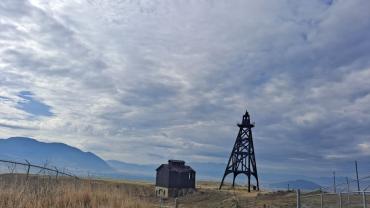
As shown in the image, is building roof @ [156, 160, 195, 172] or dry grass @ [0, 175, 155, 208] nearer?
dry grass @ [0, 175, 155, 208]

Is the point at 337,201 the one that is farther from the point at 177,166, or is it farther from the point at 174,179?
the point at 177,166

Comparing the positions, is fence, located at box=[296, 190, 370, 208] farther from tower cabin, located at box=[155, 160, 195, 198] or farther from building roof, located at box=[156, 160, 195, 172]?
building roof, located at box=[156, 160, 195, 172]

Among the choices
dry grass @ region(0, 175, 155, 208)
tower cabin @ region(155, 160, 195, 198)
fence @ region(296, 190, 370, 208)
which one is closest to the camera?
dry grass @ region(0, 175, 155, 208)

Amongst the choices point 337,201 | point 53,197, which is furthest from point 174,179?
point 53,197

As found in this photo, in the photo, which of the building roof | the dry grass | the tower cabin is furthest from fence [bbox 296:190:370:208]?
the building roof

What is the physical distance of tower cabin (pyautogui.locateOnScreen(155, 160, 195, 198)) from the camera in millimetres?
74375

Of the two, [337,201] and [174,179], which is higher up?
[174,179]

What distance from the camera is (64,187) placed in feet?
45.0

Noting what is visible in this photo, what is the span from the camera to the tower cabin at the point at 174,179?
244ft

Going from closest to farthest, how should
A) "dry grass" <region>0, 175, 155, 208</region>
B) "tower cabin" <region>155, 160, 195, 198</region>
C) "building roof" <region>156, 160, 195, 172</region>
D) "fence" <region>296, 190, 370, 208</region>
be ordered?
"dry grass" <region>0, 175, 155, 208</region>
"fence" <region>296, 190, 370, 208</region>
"tower cabin" <region>155, 160, 195, 198</region>
"building roof" <region>156, 160, 195, 172</region>

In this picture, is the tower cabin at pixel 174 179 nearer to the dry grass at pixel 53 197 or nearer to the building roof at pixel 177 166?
the building roof at pixel 177 166

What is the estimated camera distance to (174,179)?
2975 inches

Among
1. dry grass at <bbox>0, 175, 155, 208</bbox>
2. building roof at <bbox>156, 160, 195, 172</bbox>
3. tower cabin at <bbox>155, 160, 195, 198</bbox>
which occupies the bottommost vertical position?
dry grass at <bbox>0, 175, 155, 208</bbox>

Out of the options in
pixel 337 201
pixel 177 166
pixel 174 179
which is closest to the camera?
pixel 337 201
